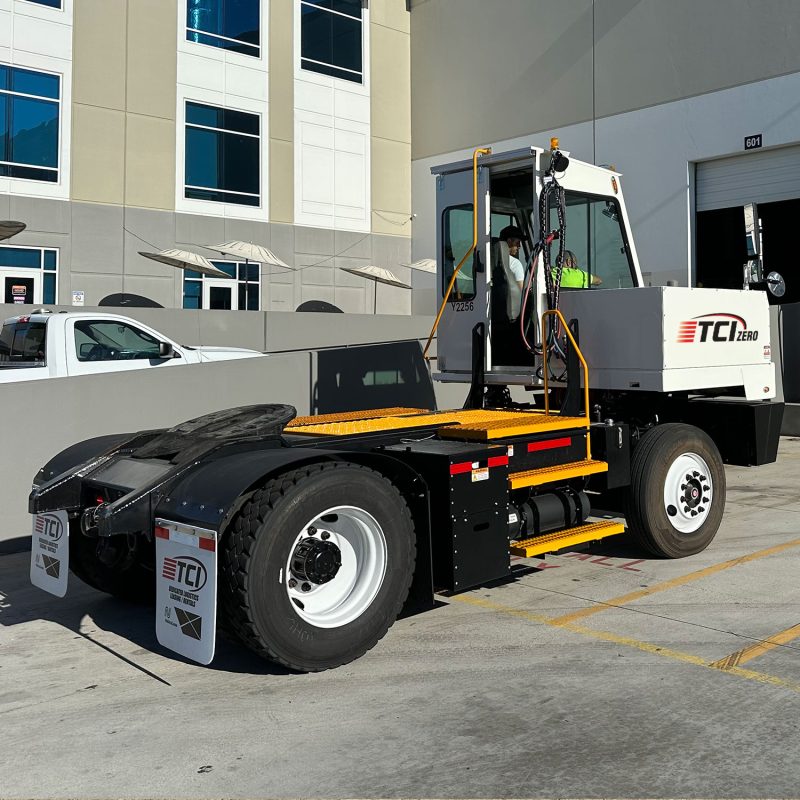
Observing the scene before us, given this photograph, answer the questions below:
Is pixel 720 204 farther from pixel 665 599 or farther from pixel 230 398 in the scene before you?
pixel 665 599

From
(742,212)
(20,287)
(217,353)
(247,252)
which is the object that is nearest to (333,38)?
(247,252)

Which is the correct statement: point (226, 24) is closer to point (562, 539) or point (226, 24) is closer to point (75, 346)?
point (75, 346)

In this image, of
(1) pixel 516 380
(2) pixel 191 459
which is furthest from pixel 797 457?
(2) pixel 191 459

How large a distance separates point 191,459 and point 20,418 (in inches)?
163

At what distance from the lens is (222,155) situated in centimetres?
2416

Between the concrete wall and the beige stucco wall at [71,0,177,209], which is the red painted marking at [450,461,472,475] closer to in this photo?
the concrete wall

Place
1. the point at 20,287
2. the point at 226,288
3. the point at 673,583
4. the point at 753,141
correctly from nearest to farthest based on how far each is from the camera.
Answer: the point at 673,583
the point at 753,141
the point at 20,287
the point at 226,288

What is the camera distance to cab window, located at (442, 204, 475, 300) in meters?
8.16

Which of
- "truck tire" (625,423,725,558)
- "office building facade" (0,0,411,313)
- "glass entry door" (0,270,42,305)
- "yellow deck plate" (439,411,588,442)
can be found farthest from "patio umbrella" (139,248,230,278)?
"truck tire" (625,423,725,558)

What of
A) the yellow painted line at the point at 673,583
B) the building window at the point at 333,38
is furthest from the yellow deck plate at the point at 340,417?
the building window at the point at 333,38

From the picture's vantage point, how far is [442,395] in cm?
1345

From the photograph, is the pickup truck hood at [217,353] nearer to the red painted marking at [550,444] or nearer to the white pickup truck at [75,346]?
the white pickup truck at [75,346]

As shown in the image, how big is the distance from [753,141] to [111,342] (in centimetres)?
1546

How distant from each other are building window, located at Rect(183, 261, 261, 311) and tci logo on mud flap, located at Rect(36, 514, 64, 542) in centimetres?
1861
